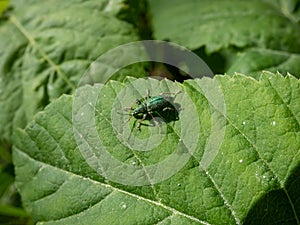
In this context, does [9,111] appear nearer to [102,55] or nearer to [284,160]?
[102,55]

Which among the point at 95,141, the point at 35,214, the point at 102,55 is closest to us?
the point at 95,141

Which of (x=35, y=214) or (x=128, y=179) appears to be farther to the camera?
(x=35, y=214)

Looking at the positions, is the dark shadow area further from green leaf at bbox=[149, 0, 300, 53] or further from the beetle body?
green leaf at bbox=[149, 0, 300, 53]

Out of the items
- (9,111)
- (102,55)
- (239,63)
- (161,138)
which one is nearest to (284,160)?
(161,138)

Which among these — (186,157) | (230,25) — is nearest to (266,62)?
(230,25)

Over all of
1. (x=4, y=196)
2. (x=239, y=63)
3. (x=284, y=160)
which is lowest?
(x=4, y=196)

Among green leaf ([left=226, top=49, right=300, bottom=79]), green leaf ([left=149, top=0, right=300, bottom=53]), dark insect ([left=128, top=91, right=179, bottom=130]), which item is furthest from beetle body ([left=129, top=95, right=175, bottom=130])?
green leaf ([left=149, top=0, right=300, bottom=53])

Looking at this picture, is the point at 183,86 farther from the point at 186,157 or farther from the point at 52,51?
the point at 52,51
